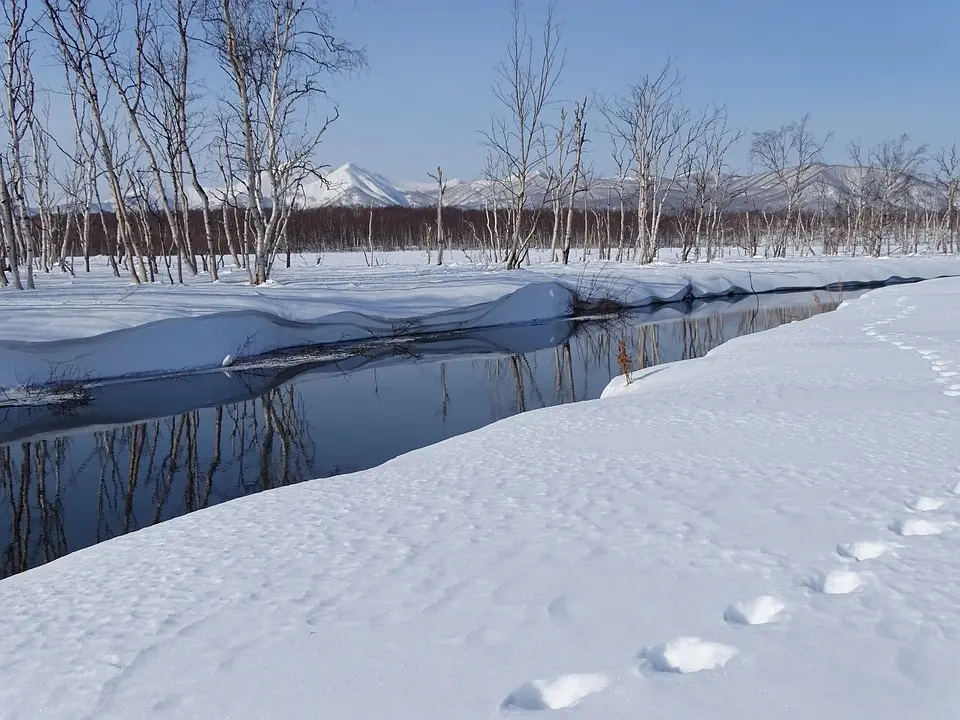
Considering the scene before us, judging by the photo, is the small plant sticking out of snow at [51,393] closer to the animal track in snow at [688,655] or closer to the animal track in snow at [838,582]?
the animal track in snow at [688,655]


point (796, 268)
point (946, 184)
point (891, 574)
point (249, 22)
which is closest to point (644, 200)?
point (796, 268)

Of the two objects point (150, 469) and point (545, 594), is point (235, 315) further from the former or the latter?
point (545, 594)

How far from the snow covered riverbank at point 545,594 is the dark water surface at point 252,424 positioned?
6.01 ft

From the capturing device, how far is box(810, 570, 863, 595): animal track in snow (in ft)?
6.03

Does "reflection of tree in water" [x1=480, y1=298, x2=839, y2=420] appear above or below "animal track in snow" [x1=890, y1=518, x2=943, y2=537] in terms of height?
below

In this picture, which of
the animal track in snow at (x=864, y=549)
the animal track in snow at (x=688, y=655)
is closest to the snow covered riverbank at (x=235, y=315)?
the animal track in snow at (x=688, y=655)

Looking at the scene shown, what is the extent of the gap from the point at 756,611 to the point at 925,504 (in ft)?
3.35

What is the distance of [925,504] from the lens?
2.37 m

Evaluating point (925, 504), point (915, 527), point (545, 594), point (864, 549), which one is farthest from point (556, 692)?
point (925, 504)

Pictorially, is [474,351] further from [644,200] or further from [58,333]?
[644,200]

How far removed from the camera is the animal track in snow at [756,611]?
1.73 meters

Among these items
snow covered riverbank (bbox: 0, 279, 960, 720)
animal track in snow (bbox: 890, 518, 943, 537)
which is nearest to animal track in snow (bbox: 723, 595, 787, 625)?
snow covered riverbank (bbox: 0, 279, 960, 720)

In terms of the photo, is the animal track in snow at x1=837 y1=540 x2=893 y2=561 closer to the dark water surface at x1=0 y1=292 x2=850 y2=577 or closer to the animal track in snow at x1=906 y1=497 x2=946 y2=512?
the animal track in snow at x1=906 y1=497 x2=946 y2=512

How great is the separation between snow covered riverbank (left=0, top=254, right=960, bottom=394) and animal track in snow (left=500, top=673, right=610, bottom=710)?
7.79 m
